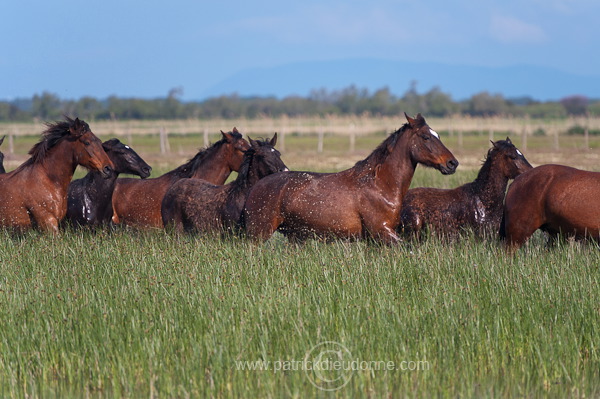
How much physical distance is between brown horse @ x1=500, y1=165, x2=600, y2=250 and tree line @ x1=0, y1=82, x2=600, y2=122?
73.1 meters

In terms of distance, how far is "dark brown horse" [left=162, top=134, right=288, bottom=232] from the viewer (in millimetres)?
10305

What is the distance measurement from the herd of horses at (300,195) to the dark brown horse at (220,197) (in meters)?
0.02

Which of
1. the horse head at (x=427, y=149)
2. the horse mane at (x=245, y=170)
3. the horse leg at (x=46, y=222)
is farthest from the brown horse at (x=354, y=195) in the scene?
the horse leg at (x=46, y=222)

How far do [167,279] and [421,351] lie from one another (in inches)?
113

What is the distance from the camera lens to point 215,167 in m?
12.4

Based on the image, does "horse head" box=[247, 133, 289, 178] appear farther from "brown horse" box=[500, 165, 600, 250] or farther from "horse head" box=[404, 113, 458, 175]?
"brown horse" box=[500, 165, 600, 250]

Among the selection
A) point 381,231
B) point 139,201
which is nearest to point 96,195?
point 139,201

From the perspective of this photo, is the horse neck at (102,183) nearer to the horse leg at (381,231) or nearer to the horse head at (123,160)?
the horse head at (123,160)

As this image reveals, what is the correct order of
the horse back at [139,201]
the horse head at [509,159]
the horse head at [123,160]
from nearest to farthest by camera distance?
the horse head at [509,159] < the horse head at [123,160] < the horse back at [139,201]

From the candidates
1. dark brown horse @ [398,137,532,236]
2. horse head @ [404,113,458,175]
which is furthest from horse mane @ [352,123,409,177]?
dark brown horse @ [398,137,532,236]

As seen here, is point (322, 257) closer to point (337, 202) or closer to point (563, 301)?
point (337, 202)

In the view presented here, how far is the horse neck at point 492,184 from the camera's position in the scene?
10109 millimetres

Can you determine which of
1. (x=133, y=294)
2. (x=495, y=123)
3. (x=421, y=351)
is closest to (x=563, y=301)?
(x=421, y=351)

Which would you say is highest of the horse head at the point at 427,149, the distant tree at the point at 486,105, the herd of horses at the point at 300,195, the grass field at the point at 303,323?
the distant tree at the point at 486,105
